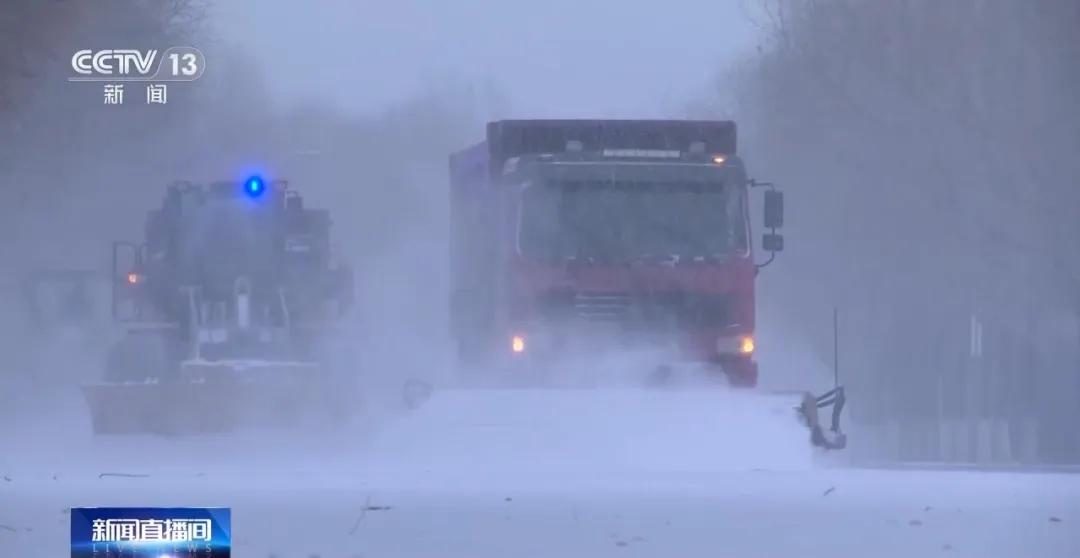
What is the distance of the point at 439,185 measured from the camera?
651 inches

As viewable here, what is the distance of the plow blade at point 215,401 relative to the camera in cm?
1556

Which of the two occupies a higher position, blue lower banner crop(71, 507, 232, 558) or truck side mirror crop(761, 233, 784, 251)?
truck side mirror crop(761, 233, 784, 251)

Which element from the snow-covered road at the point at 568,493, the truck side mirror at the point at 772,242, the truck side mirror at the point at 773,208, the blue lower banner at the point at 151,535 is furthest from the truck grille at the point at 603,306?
the blue lower banner at the point at 151,535

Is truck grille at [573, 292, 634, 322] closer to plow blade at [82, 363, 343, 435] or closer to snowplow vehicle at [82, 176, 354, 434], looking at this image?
plow blade at [82, 363, 343, 435]

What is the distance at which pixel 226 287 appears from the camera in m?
17.7

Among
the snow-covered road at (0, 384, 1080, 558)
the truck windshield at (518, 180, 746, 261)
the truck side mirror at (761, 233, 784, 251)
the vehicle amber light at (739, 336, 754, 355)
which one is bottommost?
Result: the snow-covered road at (0, 384, 1080, 558)

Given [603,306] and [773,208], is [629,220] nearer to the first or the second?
[603,306]

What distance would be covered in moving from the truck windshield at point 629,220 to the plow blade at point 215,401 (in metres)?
2.95

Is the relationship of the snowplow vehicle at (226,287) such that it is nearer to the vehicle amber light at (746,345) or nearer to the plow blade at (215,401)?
the plow blade at (215,401)

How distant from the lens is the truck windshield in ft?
44.6

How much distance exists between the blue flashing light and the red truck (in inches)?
99.5

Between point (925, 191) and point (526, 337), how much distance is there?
10071mm

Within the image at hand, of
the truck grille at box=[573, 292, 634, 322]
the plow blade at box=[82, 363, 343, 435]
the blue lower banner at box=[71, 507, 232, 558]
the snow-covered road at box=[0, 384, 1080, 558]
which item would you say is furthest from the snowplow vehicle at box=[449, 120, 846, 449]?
the blue lower banner at box=[71, 507, 232, 558]

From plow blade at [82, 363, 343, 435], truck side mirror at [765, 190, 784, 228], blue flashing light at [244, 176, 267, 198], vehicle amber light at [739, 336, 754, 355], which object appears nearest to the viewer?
truck side mirror at [765, 190, 784, 228]
